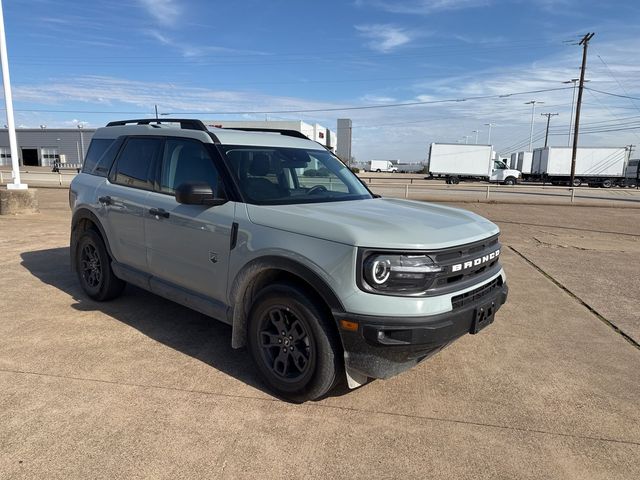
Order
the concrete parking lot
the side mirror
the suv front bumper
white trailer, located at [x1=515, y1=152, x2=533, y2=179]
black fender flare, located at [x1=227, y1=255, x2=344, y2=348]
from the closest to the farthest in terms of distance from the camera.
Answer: the concrete parking lot → the suv front bumper → black fender flare, located at [x1=227, y1=255, x2=344, y2=348] → the side mirror → white trailer, located at [x1=515, y1=152, x2=533, y2=179]

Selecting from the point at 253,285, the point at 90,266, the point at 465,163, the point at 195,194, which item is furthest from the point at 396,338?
the point at 465,163

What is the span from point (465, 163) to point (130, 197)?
46.5 m

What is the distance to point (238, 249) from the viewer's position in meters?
3.39

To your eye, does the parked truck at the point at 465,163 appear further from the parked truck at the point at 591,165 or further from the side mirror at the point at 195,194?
the side mirror at the point at 195,194

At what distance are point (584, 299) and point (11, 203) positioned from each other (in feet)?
40.8

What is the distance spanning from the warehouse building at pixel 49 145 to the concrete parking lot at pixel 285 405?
73661 millimetres

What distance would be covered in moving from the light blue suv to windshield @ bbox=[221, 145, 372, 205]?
0.05 ft

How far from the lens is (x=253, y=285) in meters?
3.41

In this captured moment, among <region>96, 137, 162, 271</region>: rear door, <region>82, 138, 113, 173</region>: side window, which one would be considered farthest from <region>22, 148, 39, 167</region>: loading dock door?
<region>96, 137, 162, 271</region>: rear door

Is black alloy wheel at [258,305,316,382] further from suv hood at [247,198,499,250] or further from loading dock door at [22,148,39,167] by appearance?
loading dock door at [22,148,39,167]

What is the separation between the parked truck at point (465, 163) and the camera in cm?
4662

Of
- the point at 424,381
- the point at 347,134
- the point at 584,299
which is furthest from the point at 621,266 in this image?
the point at 347,134

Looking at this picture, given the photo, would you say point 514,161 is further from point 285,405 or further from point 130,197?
point 285,405

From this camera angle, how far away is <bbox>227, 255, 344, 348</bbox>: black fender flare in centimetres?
288
